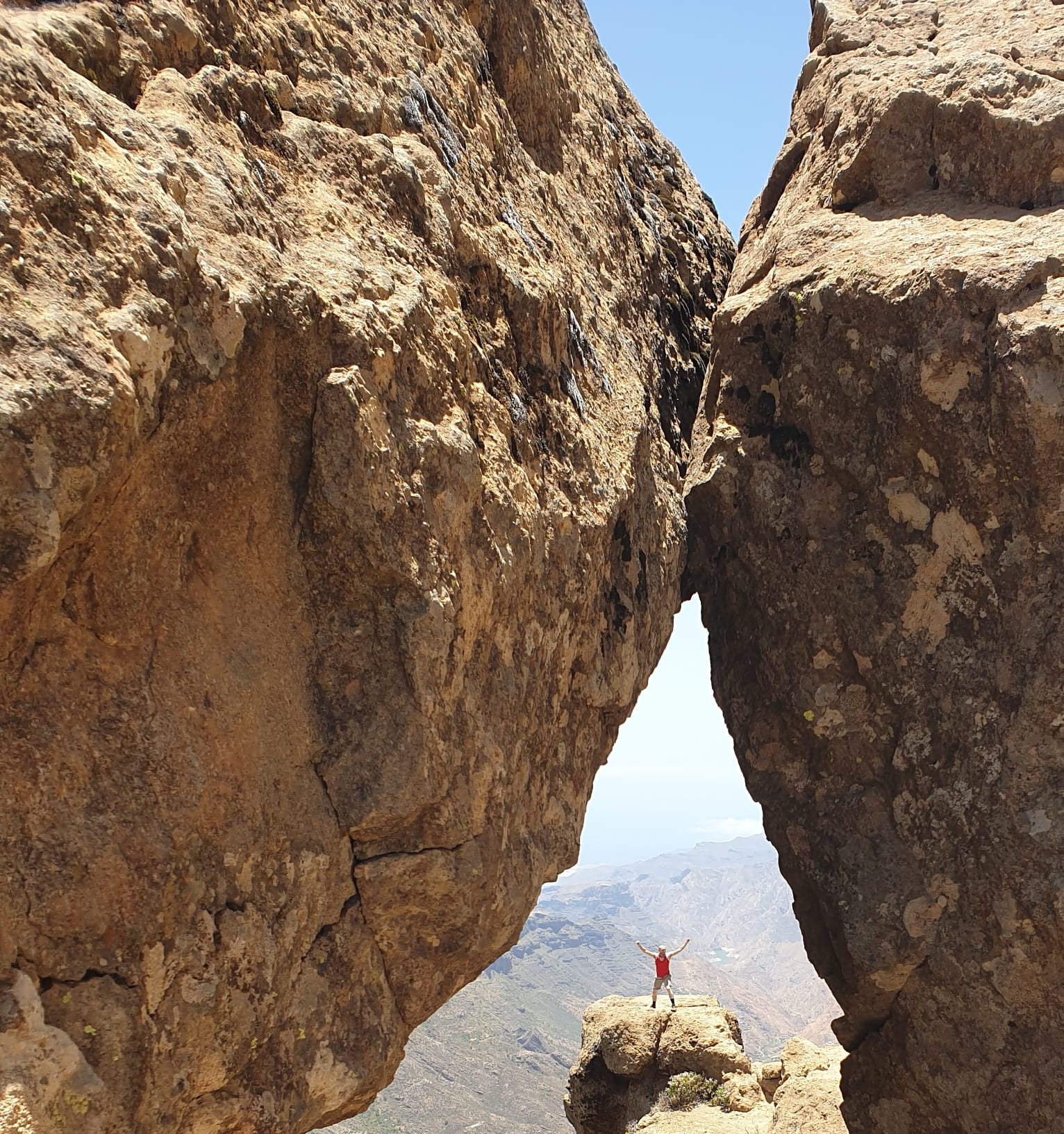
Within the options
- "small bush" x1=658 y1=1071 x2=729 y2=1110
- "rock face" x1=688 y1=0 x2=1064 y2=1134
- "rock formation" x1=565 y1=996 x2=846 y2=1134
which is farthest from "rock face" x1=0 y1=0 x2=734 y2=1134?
"small bush" x1=658 y1=1071 x2=729 y2=1110

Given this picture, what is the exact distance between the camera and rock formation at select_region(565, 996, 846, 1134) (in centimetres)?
1176

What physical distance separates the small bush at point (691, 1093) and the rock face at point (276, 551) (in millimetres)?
5722

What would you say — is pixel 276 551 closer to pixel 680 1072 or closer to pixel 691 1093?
pixel 691 1093

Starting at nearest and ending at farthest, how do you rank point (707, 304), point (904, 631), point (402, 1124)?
point (904, 631) → point (707, 304) → point (402, 1124)

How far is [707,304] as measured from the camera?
11.6 metres

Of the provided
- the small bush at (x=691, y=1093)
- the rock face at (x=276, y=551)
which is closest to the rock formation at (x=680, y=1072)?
the small bush at (x=691, y=1093)

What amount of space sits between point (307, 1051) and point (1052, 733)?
5859 mm

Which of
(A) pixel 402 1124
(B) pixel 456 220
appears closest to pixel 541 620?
(B) pixel 456 220

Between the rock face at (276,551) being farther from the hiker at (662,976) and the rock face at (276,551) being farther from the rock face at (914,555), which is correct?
the hiker at (662,976)

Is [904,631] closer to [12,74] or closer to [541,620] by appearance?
[541,620]

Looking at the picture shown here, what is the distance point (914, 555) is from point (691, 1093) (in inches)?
286

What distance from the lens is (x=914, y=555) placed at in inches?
355

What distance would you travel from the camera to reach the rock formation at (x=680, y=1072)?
38.6ft

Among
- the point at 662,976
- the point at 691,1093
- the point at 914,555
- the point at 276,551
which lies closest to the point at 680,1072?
the point at 691,1093
